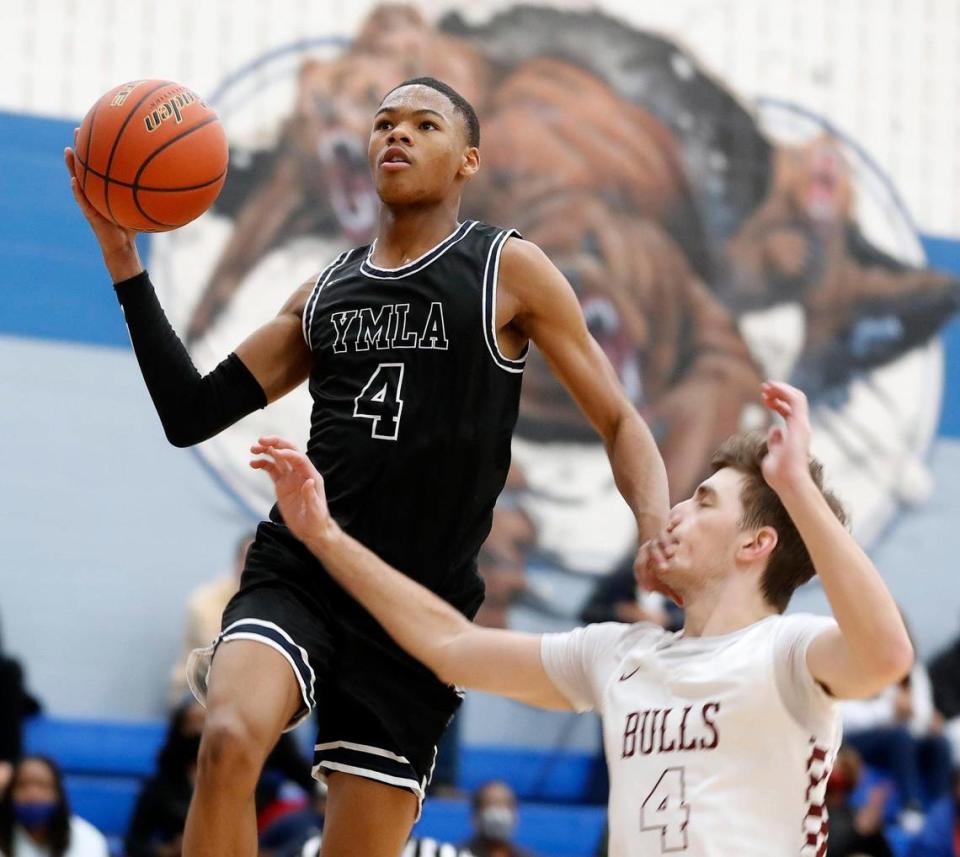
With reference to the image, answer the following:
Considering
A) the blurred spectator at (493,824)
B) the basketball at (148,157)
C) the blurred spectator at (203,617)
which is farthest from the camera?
the blurred spectator at (203,617)

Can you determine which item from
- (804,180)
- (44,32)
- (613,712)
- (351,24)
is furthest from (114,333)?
(613,712)

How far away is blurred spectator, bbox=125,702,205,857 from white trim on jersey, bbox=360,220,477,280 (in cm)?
441

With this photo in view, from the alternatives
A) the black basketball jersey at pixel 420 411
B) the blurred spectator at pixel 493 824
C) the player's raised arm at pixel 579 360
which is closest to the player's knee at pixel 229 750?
the black basketball jersey at pixel 420 411

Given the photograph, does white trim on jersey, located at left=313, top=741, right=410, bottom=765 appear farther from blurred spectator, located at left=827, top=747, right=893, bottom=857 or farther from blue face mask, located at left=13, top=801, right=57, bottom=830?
blurred spectator, located at left=827, top=747, right=893, bottom=857

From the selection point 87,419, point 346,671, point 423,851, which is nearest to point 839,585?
point 346,671

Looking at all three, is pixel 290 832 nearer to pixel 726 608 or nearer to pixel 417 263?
pixel 417 263

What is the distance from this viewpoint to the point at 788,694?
314 centimetres

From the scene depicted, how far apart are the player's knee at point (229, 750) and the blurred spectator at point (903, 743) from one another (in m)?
7.38

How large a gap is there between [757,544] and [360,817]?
4.70 feet

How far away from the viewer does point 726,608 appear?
3.36 metres

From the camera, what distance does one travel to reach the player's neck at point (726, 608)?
3350 mm

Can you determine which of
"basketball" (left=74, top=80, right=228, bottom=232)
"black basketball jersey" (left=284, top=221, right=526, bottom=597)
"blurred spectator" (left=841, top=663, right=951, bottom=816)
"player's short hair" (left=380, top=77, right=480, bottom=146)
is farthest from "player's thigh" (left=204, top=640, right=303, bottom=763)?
"blurred spectator" (left=841, top=663, right=951, bottom=816)

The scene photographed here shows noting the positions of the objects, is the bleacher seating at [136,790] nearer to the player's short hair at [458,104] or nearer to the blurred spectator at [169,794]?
the blurred spectator at [169,794]

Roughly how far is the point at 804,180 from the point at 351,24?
149 inches
